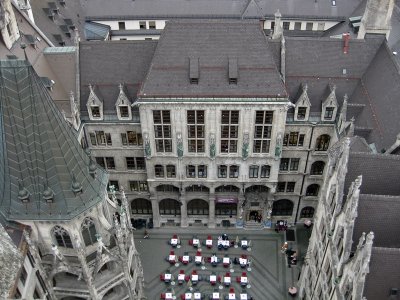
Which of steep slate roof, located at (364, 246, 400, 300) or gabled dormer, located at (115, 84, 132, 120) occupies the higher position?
gabled dormer, located at (115, 84, 132, 120)

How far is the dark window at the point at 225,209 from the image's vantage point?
2856 inches

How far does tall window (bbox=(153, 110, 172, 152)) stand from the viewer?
6044 centimetres

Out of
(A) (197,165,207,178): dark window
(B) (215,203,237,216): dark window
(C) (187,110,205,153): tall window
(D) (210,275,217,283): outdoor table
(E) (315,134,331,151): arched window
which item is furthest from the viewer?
(B) (215,203,237,216): dark window

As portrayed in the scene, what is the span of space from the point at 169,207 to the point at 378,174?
114 feet

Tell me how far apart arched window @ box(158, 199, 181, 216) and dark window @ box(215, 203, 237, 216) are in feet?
19.1

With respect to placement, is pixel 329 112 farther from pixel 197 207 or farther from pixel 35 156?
pixel 35 156

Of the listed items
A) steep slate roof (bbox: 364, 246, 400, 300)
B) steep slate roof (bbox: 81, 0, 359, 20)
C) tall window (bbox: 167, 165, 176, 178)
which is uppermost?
steep slate roof (bbox: 81, 0, 359, 20)

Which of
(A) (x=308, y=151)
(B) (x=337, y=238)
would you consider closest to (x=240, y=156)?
(A) (x=308, y=151)

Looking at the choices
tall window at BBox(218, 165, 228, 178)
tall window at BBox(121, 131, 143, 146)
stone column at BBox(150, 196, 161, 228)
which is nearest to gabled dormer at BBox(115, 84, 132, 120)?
tall window at BBox(121, 131, 143, 146)

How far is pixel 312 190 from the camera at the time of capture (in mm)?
70562

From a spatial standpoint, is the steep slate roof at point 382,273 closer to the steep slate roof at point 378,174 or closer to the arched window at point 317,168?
the steep slate roof at point 378,174

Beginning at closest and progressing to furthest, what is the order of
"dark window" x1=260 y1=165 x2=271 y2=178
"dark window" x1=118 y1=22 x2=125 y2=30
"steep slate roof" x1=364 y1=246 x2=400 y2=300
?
"steep slate roof" x1=364 y1=246 x2=400 y2=300
"dark window" x1=260 y1=165 x2=271 y2=178
"dark window" x1=118 y1=22 x2=125 y2=30

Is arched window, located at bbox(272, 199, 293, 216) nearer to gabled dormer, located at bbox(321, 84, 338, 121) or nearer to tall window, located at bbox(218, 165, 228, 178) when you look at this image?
tall window, located at bbox(218, 165, 228, 178)

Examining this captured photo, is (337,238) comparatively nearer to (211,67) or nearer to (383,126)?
(383,126)
